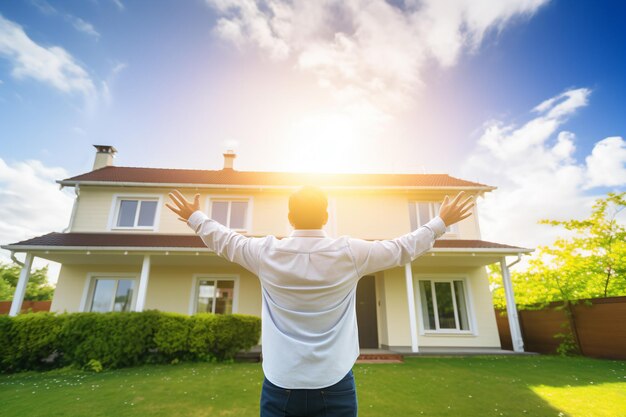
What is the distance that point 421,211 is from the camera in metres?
12.0

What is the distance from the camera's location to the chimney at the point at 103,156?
1341 centimetres

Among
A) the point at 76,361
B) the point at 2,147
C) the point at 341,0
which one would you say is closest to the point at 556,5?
the point at 341,0

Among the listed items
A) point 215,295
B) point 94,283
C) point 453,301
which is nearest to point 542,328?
point 453,301

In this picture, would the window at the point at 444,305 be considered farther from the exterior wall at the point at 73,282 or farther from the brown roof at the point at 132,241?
the exterior wall at the point at 73,282

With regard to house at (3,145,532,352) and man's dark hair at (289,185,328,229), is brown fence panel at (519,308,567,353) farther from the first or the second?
man's dark hair at (289,185,328,229)

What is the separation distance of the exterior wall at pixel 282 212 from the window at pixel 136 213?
230 millimetres

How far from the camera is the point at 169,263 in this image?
1044 centimetres

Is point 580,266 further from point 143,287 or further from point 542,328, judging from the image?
point 143,287

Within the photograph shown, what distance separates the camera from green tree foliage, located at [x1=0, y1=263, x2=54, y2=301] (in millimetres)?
26766

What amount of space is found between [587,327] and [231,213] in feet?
42.3

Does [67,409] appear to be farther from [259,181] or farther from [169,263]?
[259,181]

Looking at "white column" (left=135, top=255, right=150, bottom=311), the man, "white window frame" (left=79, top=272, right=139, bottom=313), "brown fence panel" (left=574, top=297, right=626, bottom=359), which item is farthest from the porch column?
"white window frame" (left=79, top=272, right=139, bottom=313)

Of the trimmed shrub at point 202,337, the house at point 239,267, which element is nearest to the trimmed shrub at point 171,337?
the trimmed shrub at point 202,337

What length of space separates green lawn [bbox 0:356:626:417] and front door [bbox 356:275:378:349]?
3.29 metres
